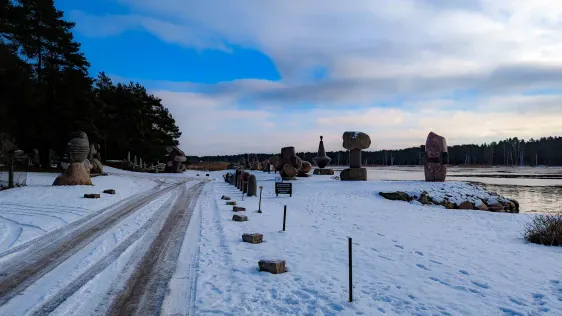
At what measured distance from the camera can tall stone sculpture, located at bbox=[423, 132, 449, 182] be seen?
28.4m

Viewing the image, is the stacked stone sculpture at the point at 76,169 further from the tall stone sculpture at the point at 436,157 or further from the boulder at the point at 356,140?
the tall stone sculpture at the point at 436,157

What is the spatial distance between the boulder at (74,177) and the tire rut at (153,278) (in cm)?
1461

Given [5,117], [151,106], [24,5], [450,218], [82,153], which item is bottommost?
[450,218]

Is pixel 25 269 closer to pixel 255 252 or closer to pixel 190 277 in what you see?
pixel 190 277

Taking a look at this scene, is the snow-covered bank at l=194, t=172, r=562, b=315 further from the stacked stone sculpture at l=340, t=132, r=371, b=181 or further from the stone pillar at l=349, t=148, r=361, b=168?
the stone pillar at l=349, t=148, r=361, b=168

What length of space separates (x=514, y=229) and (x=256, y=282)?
11.0 m

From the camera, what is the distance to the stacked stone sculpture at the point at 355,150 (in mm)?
30816

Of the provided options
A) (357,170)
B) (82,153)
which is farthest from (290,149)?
(82,153)

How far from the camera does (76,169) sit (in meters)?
23.5

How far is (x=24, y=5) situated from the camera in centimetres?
3400

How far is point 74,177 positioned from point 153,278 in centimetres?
1956

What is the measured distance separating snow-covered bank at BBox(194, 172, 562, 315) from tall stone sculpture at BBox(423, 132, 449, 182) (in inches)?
544

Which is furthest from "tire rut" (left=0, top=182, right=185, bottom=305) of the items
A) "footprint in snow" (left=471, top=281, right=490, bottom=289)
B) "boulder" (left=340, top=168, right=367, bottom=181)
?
"boulder" (left=340, top=168, right=367, bottom=181)

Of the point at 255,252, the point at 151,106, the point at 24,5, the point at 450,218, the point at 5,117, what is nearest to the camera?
the point at 255,252
